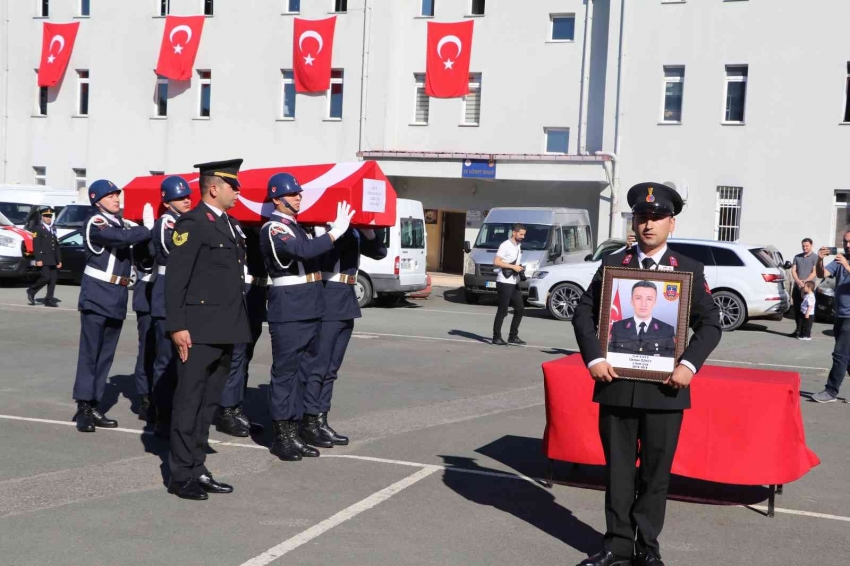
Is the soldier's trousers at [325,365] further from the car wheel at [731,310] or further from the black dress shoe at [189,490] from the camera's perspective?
the car wheel at [731,310]

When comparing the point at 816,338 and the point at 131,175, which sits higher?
the point at 131,175

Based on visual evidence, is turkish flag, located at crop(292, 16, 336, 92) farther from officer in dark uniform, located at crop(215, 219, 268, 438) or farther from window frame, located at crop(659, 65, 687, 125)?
officer in dark uniform, located at crop(215, 219, 268, 438)

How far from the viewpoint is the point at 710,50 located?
28594 mm

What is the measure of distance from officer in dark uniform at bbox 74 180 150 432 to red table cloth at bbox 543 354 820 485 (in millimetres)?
3566

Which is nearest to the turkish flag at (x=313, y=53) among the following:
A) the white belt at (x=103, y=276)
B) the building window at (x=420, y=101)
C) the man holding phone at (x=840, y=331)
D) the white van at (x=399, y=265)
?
the building window at (x=420, y=101)

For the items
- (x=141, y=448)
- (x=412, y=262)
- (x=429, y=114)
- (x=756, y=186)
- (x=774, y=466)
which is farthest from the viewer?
(x=429, y=114)

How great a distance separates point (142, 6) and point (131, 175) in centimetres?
580

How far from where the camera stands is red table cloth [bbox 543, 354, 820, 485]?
635cm

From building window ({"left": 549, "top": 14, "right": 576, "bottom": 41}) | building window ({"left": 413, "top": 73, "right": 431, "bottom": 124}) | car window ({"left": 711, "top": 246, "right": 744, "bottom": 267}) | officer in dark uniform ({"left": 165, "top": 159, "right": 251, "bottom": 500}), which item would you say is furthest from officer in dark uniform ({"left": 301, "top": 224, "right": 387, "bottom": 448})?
building window ({"left": 413, "top": 73, "right": 431, "bottom": 124})

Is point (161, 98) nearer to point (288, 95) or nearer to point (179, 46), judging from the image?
point (179, 46)

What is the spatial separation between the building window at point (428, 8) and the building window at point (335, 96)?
323 centimetres

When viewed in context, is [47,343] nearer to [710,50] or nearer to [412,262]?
[412,262]

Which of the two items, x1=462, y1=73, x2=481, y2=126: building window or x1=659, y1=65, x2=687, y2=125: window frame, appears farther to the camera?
x1=462, y1=73, x2=481, y2=126: building window

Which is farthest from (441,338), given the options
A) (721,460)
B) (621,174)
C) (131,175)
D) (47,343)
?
(131,175)
